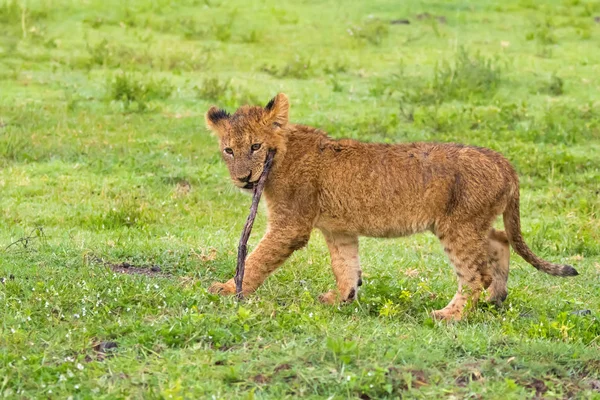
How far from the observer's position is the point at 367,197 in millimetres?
7352

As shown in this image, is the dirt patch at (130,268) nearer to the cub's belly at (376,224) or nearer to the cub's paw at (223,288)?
the cub's paw at (223,288)

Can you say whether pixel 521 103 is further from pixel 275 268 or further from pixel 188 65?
pixel 275 268

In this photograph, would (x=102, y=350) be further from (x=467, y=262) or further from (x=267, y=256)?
(x=467, y=262)

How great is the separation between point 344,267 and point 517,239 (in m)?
1.20

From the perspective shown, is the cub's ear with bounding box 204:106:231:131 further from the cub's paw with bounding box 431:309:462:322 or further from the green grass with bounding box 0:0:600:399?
the cub's paw with bounding box 431:309:462:322

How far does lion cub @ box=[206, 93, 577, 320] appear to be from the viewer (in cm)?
714

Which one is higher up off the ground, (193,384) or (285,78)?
(193,384)

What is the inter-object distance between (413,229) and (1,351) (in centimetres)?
289

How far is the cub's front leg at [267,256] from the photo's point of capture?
7121 millimetres

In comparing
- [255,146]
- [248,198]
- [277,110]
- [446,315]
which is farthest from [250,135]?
[248,198]

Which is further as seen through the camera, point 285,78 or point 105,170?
point 285,78

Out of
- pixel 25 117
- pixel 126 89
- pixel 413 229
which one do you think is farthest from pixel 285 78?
pixel 413 229

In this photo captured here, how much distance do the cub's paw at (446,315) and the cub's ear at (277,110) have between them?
68.0 inches

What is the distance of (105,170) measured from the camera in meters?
11.8
